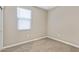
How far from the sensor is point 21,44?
204 cm

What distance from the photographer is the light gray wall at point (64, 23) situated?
204 cm

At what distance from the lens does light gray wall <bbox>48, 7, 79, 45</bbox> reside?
2037mm

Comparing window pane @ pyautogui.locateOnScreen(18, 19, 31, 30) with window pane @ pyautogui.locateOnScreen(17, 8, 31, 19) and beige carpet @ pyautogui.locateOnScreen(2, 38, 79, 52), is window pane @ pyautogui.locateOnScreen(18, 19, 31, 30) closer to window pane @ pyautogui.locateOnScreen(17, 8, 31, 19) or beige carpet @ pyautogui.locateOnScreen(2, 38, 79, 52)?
window pane @ pyautogui.locateOnScreen(17, 8, 31, 19)

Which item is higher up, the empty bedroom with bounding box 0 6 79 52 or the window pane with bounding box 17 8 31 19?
the window pane with bounding box 17 8 31 19

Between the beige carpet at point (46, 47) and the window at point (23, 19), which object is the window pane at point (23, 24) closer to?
the window at point (23, 19)

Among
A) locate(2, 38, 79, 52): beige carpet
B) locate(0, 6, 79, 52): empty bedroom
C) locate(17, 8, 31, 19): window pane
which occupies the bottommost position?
locate(2, 38, 79, 52): beige carpet

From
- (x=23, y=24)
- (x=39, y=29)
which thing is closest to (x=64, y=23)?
(x=39, y=29)

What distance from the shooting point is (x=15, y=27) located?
2041mm

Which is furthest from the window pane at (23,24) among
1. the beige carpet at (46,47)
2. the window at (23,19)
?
the beige carpet at (46,47)

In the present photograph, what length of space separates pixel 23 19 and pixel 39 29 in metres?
0.32

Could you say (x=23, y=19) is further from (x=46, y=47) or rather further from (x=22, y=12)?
(x=46, y=47)

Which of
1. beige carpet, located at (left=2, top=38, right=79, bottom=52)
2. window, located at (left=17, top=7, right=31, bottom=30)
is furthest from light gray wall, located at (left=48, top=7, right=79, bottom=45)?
window, located at (left=17, top=7, right=31, bottom=30)

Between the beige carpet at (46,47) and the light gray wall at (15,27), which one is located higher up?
the light gray wall at (15,27)
